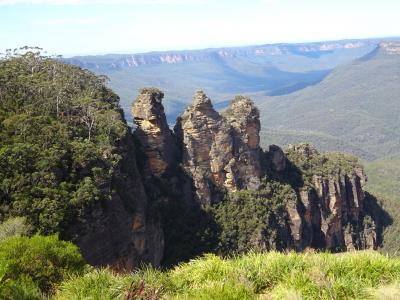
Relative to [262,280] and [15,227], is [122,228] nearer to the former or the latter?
[15,227]

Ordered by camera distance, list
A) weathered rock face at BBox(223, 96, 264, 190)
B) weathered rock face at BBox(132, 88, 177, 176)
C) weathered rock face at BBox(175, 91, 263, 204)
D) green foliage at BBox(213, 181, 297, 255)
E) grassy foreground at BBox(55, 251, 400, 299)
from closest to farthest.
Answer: grassy foreground at BBox(55, 251, 400, 299) < weathered rock face at BBox(132, 88, 177, 176) < green foliage at BBox(213, 181, 297, 255) < weathered rock face at BBox(175, 91, 263, 204) < weathered rock face at BBox(223, 96, 264, 190)

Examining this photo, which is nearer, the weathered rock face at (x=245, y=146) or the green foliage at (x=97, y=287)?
the green foliage at (x=97, y=287)

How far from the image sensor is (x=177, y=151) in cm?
5341

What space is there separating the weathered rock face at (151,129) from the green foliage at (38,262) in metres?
33.3

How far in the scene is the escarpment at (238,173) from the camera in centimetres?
5006

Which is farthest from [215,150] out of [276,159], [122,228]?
[122,228]

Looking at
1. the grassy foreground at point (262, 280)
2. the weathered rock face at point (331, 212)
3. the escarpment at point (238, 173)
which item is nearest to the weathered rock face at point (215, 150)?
the escarpment at point (238, 173)

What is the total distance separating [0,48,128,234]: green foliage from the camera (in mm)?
28406

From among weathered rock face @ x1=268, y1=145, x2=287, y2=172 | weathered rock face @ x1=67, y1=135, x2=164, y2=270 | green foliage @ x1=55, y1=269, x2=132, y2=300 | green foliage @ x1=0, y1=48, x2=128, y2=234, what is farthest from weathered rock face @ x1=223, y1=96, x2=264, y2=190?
green foliage @ x1=55, y1=269, x2=132, y2=300

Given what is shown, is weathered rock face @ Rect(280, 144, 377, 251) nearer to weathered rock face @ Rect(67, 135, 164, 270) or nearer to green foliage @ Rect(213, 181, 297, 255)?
green foliage @ Rect(213, 181, 297, 255)

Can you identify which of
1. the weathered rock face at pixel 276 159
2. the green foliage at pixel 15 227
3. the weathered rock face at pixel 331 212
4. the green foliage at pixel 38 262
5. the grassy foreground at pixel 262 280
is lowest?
the weathered rock face at pixel 331 212

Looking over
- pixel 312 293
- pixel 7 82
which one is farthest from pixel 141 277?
pixel 7 82

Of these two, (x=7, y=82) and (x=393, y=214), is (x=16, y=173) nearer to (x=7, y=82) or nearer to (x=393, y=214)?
(x=7, y=82)

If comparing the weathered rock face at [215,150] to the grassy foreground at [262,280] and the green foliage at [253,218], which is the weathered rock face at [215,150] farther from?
the grassy foreground at [262,280]
